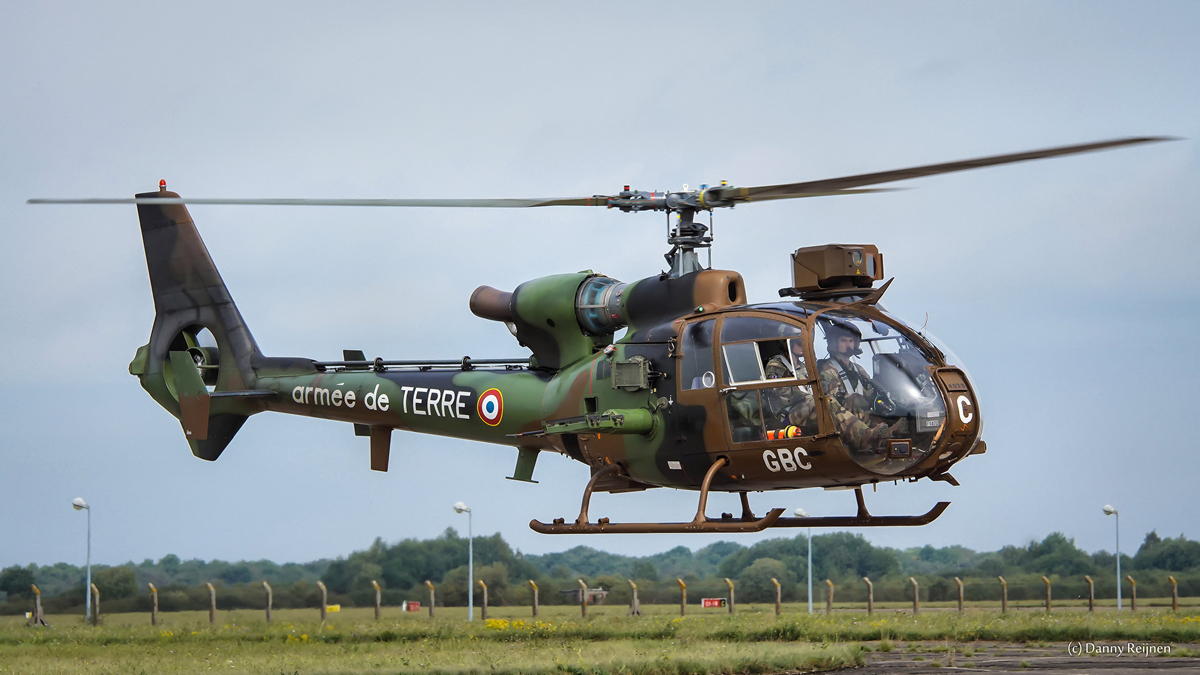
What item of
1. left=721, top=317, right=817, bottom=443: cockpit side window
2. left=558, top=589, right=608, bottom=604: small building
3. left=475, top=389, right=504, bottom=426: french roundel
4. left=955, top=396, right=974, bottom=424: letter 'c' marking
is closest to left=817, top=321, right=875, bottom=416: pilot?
left=721, top=317, right=817, bottom=443: cockpit side window

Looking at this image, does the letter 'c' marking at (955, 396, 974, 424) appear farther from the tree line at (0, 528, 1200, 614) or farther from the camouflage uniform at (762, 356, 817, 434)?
the tree line at (0, 528, 1200, 614)

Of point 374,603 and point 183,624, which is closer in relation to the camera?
point 183,624

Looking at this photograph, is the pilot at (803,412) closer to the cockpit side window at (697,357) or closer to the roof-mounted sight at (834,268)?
the cockpit side window at (697,357)

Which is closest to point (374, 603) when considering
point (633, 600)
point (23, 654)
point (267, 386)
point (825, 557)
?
point (633, 600)

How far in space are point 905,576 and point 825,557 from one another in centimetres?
386

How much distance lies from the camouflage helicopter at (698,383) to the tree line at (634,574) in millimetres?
18164

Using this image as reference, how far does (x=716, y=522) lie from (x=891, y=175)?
176 inches

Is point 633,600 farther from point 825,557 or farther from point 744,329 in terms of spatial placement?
point 744,329

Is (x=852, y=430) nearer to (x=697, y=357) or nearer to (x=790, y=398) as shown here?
(x=790, y=398)

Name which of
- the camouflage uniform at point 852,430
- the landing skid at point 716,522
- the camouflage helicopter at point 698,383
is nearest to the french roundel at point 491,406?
the camouflage helicopter at point 698,383

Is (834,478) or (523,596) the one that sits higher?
(834,478)

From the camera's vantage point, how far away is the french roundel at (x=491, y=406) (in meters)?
17.3

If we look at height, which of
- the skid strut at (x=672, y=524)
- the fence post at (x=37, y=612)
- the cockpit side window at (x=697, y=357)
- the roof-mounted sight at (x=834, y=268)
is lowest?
the fence post at (x=37, y=612)

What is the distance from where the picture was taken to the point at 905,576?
56.0 metres
